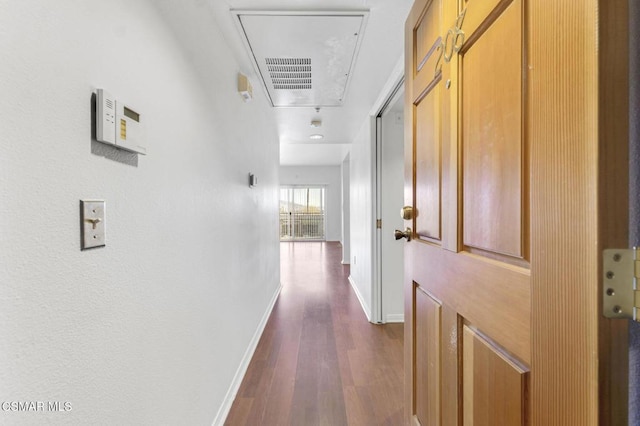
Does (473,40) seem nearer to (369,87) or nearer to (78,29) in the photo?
(78,29)

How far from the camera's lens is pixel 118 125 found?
774 mm

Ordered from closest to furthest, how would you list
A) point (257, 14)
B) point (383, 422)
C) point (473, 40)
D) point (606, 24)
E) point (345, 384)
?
1. point (606, 24)
2. point (473, 40)
3. point (257, 14)
4. point (383, 422)
5. point (345, 384)

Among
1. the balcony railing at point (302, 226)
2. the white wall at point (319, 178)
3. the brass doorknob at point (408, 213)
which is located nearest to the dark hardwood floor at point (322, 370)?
the brass doorknob at point (408, 213)

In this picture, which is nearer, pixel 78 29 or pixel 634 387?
pixel 634 387

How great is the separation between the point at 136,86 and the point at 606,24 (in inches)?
42.6

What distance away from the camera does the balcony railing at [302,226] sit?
9.38 meters

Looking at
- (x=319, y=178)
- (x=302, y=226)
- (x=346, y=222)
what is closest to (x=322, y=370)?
(x=346, y=222)

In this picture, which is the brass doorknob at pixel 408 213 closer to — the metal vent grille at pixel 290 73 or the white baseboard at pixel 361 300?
the metal vent grille at pixel 290 73

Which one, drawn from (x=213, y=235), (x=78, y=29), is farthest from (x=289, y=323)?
(x=78, y=29)

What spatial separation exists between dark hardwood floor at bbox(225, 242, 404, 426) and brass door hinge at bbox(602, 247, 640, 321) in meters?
1.55

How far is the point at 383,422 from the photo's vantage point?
1582 mm
